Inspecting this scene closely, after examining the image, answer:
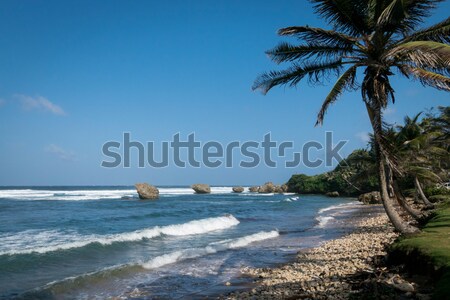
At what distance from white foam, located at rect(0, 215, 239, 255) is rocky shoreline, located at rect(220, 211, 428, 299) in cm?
894

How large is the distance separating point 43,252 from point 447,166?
121 ft

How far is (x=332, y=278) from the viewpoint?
339 inches

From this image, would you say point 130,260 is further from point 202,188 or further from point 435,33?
point 202,188

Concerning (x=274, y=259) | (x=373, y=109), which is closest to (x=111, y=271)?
(x=274, y=259)

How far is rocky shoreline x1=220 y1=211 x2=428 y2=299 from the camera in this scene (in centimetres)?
686

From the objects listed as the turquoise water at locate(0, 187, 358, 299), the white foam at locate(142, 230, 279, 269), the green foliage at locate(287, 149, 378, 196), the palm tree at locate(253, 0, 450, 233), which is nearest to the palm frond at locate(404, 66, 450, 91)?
the palm tree at locate(253, 0, 450, 233)

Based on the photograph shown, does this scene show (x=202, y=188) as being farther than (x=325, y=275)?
Yes

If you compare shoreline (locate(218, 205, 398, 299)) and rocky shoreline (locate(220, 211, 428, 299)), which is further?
shoreline (locate(218, 205, 398, 299))

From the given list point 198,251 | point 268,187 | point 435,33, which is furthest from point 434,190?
point 268,187

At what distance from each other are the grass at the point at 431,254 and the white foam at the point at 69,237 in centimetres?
1310

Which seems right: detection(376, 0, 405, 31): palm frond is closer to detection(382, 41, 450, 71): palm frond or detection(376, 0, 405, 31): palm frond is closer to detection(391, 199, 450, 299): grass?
detection(382, 41, 450, 71): palm frond

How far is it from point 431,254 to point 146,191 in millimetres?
58974

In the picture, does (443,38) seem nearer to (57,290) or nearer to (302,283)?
(302,283)

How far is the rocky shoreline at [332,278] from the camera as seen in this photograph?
6859mm
